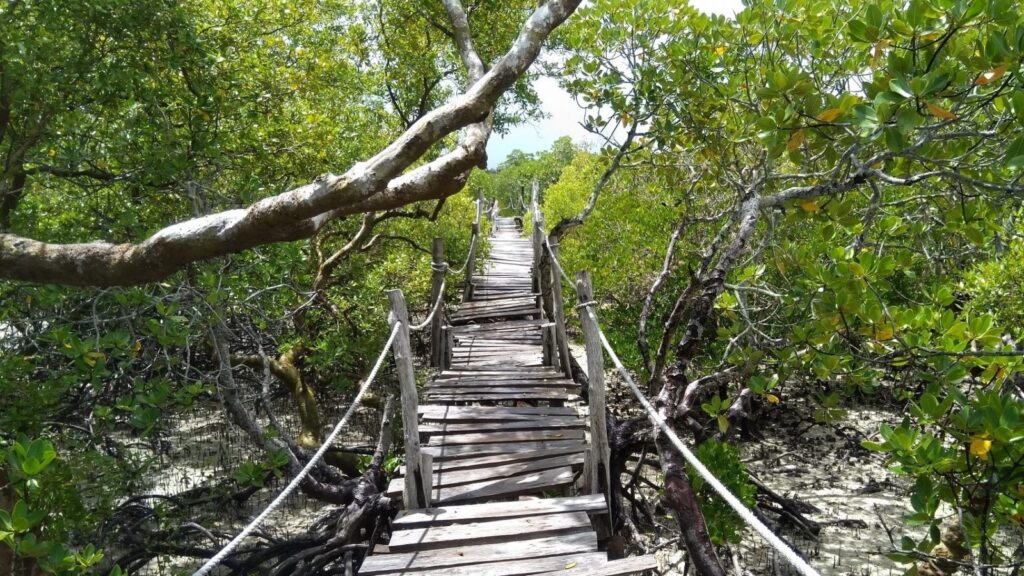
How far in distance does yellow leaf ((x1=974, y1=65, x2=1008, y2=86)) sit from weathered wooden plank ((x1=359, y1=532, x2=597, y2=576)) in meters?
2.67

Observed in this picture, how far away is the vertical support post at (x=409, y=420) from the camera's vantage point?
3.71 meters

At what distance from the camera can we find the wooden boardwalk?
10.4 feet

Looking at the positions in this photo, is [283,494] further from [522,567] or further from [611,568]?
[611,568]

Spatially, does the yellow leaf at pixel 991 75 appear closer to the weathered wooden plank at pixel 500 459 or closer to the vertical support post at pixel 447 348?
the weathered wooden plank at pixel 500 459

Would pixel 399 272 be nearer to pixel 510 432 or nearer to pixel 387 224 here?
pixel 387 224

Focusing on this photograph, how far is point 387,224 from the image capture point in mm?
8664

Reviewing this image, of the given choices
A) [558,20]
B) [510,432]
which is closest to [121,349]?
[510,432]

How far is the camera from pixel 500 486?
4043 millimetres

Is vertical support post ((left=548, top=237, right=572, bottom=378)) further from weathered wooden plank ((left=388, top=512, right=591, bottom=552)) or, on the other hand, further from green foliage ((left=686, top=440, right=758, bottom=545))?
weathered wooden plank ((left=388, top=512, right=591, bottom=552))

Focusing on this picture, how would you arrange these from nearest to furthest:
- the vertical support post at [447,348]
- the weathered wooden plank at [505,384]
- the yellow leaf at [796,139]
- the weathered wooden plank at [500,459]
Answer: the yellow leaf at [796,139] < the weathered wooden plank at [500,459] < the weathered wooden plank at [505,384] < the vertical support post at [447,348]

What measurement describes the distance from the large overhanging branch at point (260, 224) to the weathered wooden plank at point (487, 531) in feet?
5.98

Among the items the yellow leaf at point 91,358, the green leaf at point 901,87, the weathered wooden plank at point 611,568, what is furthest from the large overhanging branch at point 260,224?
the weathered wooden plank at point 611,568

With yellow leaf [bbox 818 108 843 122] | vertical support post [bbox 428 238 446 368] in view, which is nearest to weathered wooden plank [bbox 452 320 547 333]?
vertical support post [bbox 428 238 446 368]

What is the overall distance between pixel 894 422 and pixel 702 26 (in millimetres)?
5733
